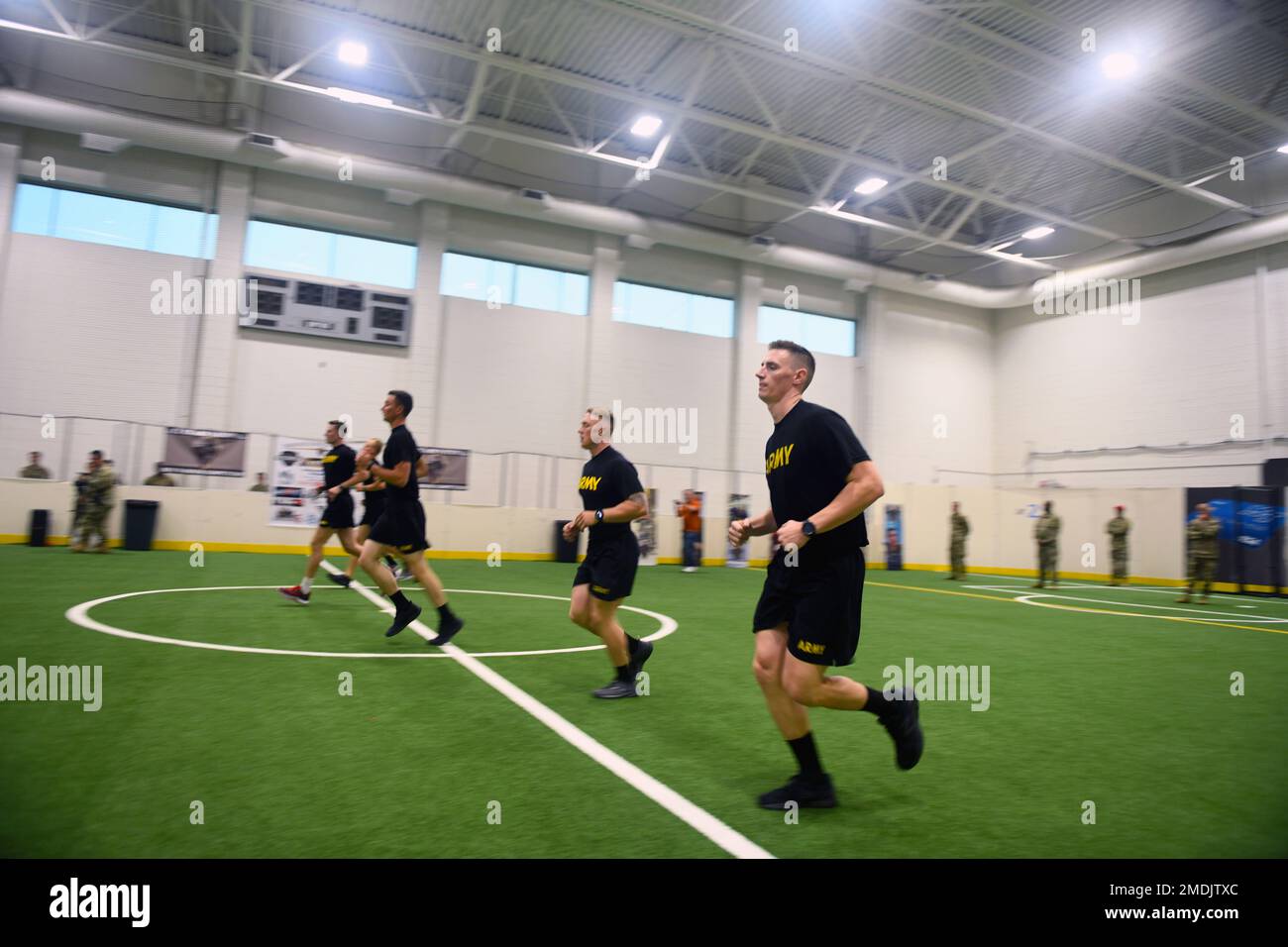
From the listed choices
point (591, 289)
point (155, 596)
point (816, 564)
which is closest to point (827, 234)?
point (591, 289)

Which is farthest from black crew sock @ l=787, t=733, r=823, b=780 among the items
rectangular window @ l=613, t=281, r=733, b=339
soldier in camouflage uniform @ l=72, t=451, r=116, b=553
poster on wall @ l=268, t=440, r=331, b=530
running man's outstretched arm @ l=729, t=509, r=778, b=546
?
rectangular window @ l=613, t=281, r=733, b=339

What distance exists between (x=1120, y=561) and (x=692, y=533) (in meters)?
11.9

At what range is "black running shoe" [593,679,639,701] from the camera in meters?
5.27

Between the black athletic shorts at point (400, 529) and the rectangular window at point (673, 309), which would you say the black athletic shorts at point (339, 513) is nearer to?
the black athletic shorts at point (400, 529)

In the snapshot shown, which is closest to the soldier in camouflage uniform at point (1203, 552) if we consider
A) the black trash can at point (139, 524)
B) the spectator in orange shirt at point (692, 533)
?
the spectator in orange shirt at point (692, 533)

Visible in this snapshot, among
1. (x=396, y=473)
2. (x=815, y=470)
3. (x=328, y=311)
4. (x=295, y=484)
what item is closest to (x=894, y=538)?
(x=295, y=484)

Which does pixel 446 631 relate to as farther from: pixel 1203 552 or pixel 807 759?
pixel 1203 552

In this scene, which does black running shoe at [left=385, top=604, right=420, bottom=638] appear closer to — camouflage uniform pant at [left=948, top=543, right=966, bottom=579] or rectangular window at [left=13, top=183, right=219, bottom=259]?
rectangular window at [left=13, top=183, right=219, bottom=259]

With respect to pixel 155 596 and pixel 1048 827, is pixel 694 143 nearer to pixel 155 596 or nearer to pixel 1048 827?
pixel 155 596

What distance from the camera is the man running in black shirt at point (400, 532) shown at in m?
6.79

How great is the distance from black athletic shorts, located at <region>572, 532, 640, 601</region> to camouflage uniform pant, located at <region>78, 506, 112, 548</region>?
14131 millimetres

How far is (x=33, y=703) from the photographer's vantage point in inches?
171

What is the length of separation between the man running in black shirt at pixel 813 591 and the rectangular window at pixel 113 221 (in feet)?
66.6
